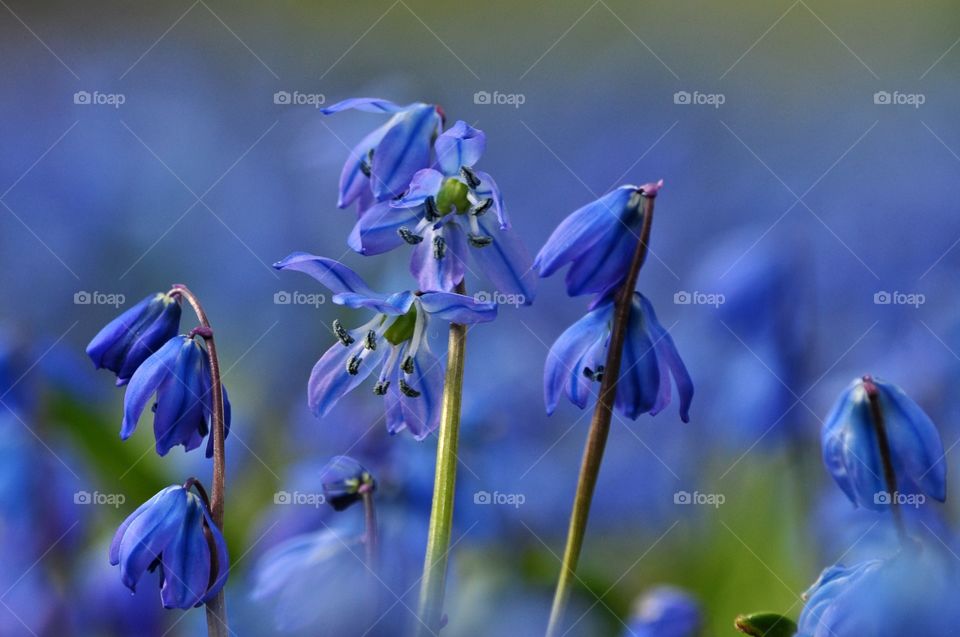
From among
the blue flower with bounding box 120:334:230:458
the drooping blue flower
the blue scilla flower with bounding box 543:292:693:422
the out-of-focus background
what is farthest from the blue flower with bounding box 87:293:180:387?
the drooping blue flower

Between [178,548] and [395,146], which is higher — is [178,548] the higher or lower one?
the lower one

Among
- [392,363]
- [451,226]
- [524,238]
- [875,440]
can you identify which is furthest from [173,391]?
[875,440]

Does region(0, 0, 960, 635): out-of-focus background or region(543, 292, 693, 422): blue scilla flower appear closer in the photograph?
region(543, 292, 693, 422): blue scilla flower

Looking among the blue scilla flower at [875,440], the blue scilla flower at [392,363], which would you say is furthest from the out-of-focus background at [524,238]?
the blue scilla flower at [875,440]

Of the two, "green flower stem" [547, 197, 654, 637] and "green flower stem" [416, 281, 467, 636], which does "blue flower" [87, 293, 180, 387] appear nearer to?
"green flower stem" [416, 281, 467, 636]

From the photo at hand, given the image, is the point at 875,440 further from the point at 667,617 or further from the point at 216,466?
the point at 216,466

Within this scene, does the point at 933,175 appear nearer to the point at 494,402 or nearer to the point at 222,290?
the point at 494,402
